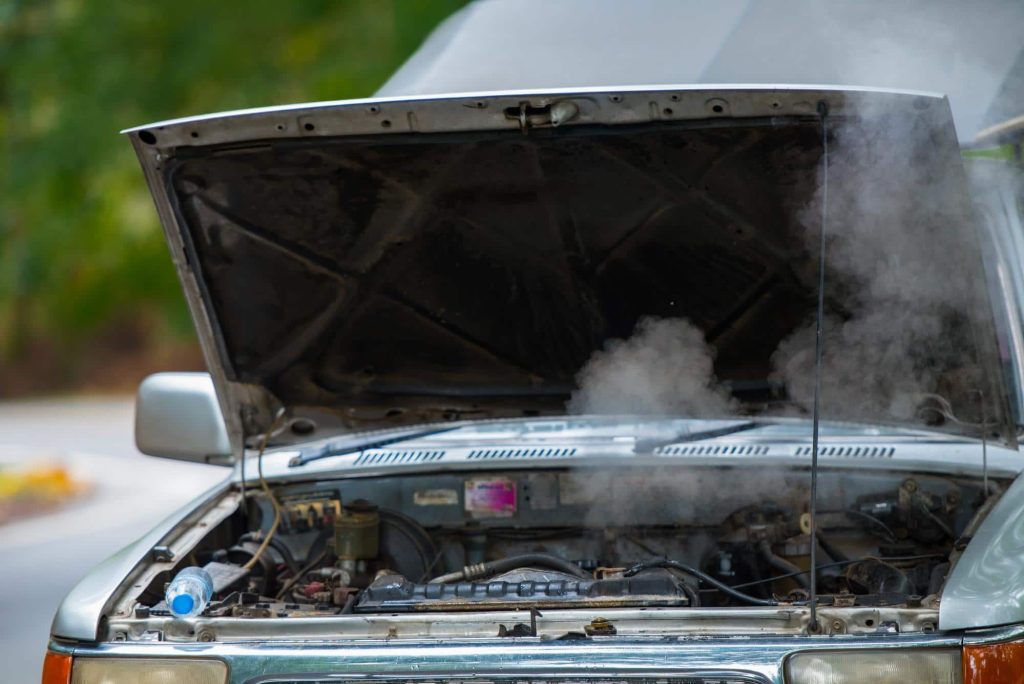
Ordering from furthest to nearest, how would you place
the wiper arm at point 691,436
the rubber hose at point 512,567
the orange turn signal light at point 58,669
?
the wiper arm at point 691,436
the rubber hose at point 512,567
the orange turn signal light at point 58,669

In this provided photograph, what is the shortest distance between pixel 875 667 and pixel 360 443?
2.03 metres

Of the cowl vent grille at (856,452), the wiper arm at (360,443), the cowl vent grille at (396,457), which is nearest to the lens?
Result: the cowl vent grille at (856,452)

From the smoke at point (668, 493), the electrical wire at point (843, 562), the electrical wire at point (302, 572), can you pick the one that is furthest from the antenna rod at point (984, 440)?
the electrical wire at point (302, 572)

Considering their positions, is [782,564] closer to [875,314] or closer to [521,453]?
[875,314]

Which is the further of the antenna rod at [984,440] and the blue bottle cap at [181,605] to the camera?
the antenna rod at [984,440]

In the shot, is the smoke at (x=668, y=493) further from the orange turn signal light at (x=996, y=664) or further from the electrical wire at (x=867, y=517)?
the orange turn signal light at (x=996, y=664)

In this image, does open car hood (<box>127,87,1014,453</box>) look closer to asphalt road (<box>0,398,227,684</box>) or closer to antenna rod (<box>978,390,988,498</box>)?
antenna rod (<box>978,390,988,498</box>)

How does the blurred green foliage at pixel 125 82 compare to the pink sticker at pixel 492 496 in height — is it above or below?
above

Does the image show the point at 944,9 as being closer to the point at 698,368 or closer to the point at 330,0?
the point at 698,368

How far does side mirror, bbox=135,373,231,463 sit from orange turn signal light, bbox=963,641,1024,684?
236 centimetres

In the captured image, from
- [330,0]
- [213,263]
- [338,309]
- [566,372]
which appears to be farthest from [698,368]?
[330,0]

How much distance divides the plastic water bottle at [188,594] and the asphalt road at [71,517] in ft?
10.3

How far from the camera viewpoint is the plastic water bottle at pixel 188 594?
2.93m

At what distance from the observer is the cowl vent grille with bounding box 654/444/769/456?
364cm
